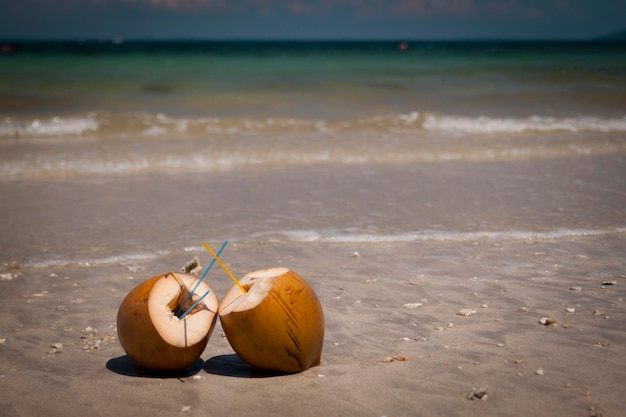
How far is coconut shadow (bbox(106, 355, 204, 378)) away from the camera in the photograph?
150 inches

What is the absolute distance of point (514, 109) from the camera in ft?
65.6

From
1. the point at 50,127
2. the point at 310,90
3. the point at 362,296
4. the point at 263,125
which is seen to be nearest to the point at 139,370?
the point at 362,296

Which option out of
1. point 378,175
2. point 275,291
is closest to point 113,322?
point 275,291

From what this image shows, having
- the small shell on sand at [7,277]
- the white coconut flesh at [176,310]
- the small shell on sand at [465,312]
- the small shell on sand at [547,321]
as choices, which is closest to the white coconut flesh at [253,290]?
the white coconut flesh at [176,310]

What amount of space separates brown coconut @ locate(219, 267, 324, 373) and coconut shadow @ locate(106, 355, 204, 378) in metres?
0.34

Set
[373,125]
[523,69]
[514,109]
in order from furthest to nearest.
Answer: [523,69] < [514,109] < [373,125]

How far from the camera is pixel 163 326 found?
3646mm

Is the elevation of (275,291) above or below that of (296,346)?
above

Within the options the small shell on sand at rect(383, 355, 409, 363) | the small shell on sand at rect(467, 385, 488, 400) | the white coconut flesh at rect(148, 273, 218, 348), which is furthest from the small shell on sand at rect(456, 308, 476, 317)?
the white coconut flesh at rect(148, 273, 218, 348)

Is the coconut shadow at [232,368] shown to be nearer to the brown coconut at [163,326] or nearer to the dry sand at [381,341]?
the dry sand at [381,341]

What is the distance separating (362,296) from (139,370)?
6.11 ft

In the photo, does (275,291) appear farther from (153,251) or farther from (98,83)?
(98,83)

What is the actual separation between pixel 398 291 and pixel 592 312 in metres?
1.32

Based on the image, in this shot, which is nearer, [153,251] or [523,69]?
[153,251]
